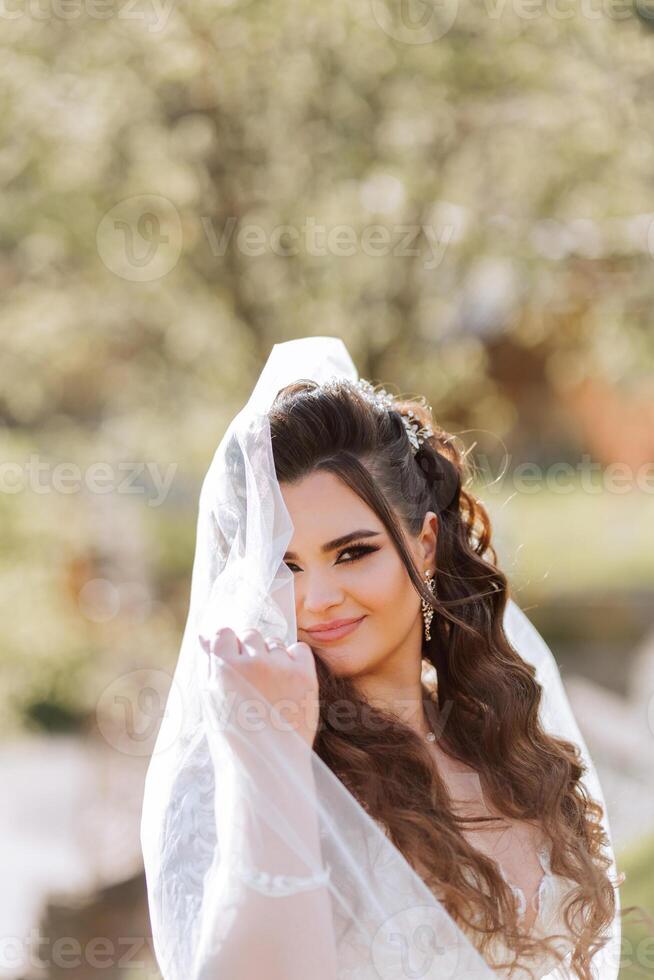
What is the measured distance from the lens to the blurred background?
4.77m

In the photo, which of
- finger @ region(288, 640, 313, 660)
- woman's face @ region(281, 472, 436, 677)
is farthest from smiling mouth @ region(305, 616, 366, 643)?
finger @ region(288, 640, 313, 660)

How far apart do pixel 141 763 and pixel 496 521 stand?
144 inches

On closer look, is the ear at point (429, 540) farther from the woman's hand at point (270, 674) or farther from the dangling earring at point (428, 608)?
the woman's hand at point (270, 674)

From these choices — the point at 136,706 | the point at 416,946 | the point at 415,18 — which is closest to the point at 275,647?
the point at 416,946

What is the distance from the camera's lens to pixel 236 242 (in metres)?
5.37

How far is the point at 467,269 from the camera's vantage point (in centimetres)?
545

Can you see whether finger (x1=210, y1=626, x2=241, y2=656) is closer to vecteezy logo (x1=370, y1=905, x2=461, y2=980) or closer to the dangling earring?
vecteezy logo (x1=370, y1=905, x2=461, y2=980)

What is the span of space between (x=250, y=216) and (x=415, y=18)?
1.13 m

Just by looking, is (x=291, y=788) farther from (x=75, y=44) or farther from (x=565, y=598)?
(x=565, y=598)

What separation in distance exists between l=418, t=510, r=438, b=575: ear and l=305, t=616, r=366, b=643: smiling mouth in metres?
0.30

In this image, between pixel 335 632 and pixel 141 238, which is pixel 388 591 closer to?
pixel 335 632

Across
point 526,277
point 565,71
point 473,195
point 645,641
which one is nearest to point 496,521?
point 526,277

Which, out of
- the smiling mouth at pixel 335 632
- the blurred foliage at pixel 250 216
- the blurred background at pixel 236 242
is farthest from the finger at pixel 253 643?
the blurred foliage at pixel 250 216

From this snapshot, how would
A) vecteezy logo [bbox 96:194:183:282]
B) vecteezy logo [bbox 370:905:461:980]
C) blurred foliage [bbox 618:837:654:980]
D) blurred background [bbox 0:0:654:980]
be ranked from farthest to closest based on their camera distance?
vecteezy logo [bbox 96:194:183:282]
blurred background [bbox 0:0:654:980]
blurred foliage [bbox 618:837:654:980]
vecteezy logo [bbox 370:905:461:980]
